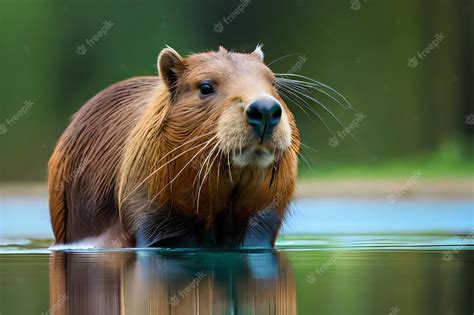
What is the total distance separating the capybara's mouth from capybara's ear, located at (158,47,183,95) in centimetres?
88

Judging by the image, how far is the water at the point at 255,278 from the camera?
492 cm

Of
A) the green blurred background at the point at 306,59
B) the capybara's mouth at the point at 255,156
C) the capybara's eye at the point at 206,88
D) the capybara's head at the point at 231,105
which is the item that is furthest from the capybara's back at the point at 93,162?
the green blurred background at the point at 306,59

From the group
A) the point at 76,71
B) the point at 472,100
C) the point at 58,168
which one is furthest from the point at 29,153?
the point at 58,168

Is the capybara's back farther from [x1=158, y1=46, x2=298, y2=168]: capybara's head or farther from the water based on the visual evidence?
[x1=158, y1=46, x2=298, y2=168]: capybara's head

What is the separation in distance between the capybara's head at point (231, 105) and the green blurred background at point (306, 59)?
8.93 metres

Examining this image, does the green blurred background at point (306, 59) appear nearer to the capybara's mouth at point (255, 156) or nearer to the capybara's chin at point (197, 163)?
the capybara's chin at point (197, 163)

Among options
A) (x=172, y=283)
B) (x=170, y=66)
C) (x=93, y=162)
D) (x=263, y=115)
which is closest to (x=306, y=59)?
(x=93, y=162)

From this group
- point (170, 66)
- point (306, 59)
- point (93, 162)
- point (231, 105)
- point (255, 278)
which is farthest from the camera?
point (306, 59)

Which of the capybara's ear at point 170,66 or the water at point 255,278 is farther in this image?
the capybara's ear at point 170,66

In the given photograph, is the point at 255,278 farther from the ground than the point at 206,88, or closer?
closer

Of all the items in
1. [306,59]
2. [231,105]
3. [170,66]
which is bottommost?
[231,105]

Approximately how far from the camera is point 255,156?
6.73 metres

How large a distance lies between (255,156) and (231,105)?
1.06ft

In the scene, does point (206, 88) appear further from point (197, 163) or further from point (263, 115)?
point (263, 115)
